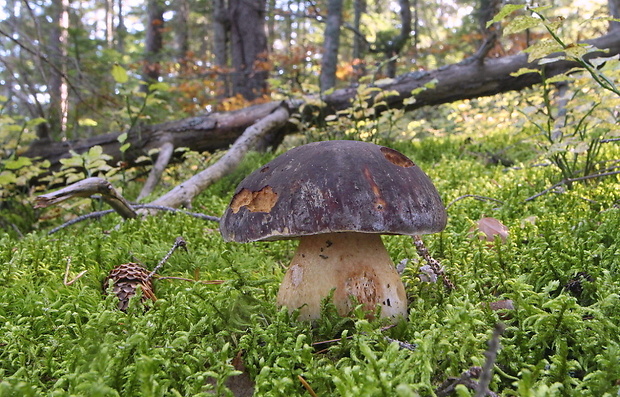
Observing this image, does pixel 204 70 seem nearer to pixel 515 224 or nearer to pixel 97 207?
pixel 97 207

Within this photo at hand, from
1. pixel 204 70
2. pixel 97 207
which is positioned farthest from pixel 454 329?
pixel 204 70

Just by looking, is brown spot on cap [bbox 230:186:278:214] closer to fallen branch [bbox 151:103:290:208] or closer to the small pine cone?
the small pine cone

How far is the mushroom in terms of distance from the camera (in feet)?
4.72

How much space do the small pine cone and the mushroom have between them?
65cm

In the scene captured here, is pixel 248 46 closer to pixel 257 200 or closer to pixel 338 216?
pixel 257 200

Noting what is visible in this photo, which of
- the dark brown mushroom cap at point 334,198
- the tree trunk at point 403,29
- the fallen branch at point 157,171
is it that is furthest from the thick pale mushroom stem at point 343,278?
the tree trunk at point 403,29

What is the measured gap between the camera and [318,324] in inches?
64.7

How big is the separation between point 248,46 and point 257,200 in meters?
9.82

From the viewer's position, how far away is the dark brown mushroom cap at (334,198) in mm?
1427

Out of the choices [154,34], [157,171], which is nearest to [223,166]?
[157,171]

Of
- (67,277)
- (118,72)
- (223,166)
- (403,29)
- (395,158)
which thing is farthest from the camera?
(403,29)

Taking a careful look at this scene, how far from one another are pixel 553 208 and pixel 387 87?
3488mm

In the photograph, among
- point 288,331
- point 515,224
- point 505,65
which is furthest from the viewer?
point 505,65

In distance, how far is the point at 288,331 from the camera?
5.11 ft
